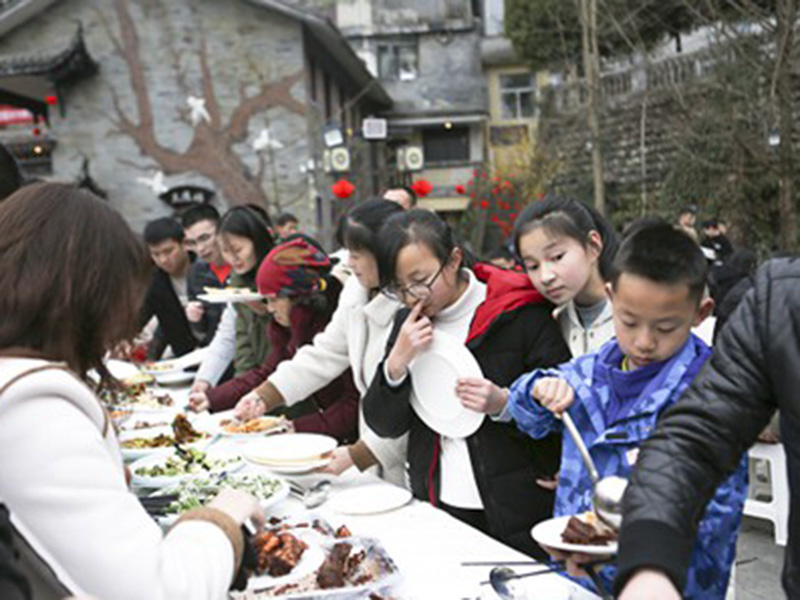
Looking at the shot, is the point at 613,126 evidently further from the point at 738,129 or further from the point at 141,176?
the point at 141,176

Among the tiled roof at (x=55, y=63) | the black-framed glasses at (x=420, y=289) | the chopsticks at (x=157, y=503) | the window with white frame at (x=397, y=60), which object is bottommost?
the chopsticks at (x=157, y=503)

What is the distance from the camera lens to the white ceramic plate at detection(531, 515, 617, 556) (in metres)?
1.31

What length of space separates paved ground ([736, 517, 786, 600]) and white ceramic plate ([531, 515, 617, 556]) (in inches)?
88.9

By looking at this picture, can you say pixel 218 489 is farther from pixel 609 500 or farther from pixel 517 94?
pixel 517 94

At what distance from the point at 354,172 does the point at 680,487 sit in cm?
1678

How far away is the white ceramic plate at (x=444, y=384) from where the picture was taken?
2098mm

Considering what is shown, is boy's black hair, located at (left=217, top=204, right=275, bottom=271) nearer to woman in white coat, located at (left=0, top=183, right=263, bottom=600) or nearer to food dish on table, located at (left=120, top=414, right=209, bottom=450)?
food dish on table, located at (left=120, top=414, right=209, bottom=450)

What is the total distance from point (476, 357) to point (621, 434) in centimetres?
62

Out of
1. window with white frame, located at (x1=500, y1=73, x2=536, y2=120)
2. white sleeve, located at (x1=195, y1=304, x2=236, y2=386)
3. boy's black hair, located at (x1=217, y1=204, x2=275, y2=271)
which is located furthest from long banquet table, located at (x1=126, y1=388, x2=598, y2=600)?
window with white frame, located at (x1=500, y1=73, x2=536, y2=120)

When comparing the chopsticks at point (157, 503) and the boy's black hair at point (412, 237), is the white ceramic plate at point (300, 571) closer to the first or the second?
the chopsticks at point (157, 503)

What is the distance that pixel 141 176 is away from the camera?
46.0 feet

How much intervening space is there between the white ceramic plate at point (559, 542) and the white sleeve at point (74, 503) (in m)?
0.67

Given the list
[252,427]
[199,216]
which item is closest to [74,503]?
[252,427]

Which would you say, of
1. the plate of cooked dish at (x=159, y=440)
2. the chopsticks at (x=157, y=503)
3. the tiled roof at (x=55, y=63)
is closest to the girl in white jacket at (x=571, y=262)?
the chopsticks at (x=157, y=503)
